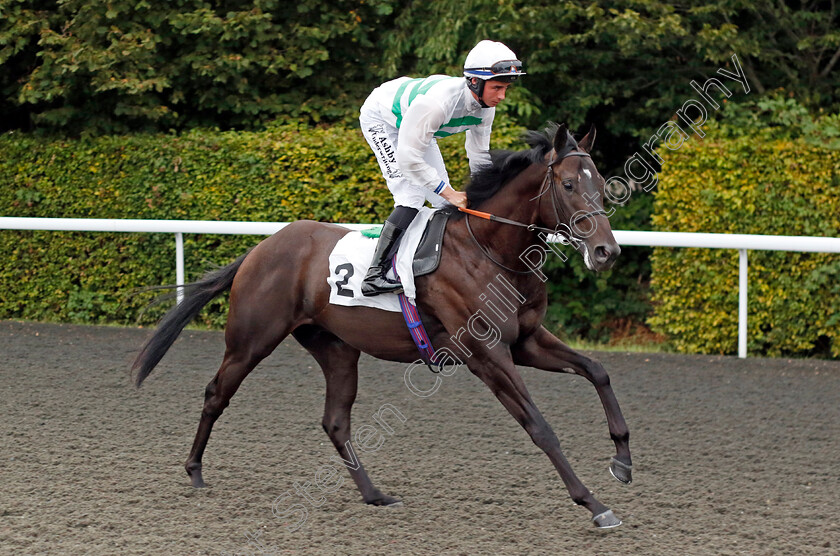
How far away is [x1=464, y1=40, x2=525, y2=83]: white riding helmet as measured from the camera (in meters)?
4.18

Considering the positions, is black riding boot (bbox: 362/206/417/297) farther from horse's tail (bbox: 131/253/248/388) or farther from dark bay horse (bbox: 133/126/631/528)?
horse's tail (bbox: 131/253/248/388)

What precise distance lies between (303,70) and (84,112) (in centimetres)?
227

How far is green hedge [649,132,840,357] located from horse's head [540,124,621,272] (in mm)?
3950

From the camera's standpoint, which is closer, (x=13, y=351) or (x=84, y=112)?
(x=13, y=351)

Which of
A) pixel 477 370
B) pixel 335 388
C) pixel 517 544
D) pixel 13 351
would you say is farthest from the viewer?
pixel 13 351

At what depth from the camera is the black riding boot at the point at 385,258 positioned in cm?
446

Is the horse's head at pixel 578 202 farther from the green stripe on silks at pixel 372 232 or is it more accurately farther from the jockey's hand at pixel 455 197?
the green stripe on silks at pixel 372 232

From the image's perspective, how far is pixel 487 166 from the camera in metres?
4.44

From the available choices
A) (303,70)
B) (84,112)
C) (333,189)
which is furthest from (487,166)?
(84,112)

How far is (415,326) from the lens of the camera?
14.6ft

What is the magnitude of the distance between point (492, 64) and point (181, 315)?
203 cm

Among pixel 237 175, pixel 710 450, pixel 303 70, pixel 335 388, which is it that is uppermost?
pixel 710 450

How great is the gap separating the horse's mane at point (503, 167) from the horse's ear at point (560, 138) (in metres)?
0.14

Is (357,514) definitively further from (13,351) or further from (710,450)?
(13,351)
